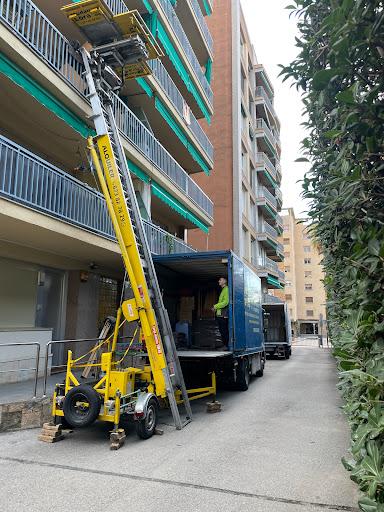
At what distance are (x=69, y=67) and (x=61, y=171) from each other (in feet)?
9.23

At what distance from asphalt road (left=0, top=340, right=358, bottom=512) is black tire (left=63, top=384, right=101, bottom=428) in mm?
382

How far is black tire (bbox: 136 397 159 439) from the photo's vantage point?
606 cm

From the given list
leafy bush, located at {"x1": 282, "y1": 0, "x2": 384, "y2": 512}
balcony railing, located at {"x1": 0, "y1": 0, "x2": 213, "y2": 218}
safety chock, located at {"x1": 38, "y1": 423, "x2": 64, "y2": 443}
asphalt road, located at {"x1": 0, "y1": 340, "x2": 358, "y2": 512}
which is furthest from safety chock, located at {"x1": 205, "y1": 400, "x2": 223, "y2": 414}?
balcony railing, located at {"x1": 0, "y1": 0, "x2": 213, "y2": 218}

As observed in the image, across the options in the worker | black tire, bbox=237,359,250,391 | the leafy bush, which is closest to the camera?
the leafy bush

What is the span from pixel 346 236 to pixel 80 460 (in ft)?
14.4

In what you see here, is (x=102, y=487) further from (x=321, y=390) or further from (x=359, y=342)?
(x=321, y=390)

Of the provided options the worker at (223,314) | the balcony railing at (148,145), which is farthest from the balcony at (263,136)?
the worker at (223,314)

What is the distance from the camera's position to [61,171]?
30.3 ft

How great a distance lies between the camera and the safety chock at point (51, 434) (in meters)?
6.02

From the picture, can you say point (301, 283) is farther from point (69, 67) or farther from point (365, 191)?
point (365, 191)

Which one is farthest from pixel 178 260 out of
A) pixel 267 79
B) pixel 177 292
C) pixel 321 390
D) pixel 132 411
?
pixel 267 79

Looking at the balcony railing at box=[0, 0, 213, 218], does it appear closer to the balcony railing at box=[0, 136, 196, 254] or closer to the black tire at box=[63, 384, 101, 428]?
the balcony railing at box=[0, 136, 196, 254]

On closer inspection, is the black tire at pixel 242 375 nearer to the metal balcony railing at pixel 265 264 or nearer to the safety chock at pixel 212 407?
the safety chock at pixel 212 407

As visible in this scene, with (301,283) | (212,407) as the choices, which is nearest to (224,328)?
(212,407)
